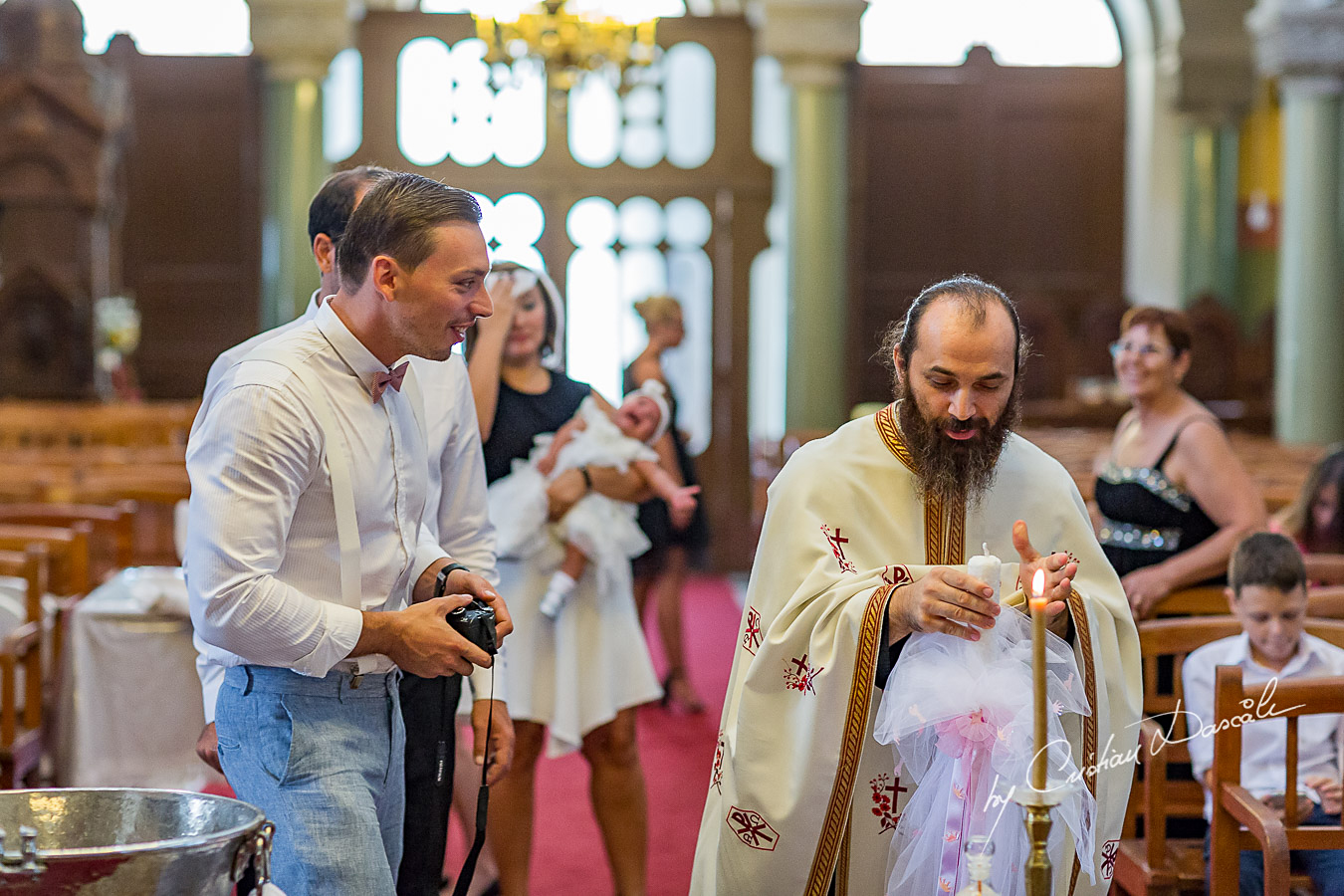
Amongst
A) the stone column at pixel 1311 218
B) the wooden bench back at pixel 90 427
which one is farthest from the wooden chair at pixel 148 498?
the stone column at pixel 1311 218

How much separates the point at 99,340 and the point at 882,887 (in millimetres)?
10533

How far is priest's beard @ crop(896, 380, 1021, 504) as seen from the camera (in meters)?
2.42

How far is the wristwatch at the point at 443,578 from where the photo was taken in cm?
241

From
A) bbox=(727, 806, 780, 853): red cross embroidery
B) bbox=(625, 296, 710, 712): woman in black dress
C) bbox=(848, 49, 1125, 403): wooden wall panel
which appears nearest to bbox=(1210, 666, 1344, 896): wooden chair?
bbox=(727, 806, 780, 853): red cross embroidery

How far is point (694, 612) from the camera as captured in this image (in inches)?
393

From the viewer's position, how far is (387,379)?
7.72ft

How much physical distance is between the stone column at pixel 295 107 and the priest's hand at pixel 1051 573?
973 centimetres

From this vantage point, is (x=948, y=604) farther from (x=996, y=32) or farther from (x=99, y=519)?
(x=996, y=32)

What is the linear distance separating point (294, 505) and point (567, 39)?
738 cm

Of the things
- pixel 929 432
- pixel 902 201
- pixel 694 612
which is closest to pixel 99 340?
pixel 694 612

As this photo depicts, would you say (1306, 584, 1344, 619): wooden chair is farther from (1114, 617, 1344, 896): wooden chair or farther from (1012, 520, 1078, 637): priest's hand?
(1012, 520, 1078, 637): priest's hand

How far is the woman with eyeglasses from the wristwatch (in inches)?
86.0

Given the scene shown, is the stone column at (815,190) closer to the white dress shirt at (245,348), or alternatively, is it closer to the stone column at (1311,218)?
the stone column at (1311,218)

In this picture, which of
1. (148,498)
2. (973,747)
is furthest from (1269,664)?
(148,498)
